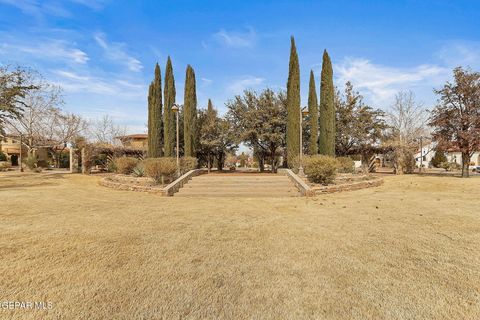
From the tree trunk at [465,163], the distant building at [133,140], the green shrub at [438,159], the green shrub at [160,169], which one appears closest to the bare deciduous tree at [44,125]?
the distant building at [133,140]

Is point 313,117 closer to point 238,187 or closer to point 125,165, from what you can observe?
point 238,187

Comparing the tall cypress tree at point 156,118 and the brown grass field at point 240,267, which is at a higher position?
the tall cypress tree at point 156,118

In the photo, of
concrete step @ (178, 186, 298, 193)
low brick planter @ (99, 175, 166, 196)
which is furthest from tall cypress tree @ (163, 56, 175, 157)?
concrete step @ (178, 186, 298, 193)

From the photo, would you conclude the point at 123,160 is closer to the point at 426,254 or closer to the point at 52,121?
the point at 426,254

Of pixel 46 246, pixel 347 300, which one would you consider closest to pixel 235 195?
pixel 46 246

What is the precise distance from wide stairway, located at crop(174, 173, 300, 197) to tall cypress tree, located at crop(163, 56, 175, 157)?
25.6 ft

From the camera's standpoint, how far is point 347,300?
256cm

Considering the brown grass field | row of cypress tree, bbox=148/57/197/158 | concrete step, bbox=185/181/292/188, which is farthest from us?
row of cypress tree, bbox=148/57/197/158

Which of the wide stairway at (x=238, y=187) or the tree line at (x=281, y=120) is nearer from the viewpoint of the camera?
the wide stairway at (x=238, y=187)

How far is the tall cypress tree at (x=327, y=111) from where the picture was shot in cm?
1941

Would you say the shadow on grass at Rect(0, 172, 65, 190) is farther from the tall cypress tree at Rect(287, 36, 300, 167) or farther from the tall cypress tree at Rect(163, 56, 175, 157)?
the tall cypress tree at Rect(287, 36, 300, 167)

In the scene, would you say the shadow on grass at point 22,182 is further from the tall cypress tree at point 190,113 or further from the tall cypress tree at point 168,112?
the tall cypress tree at point 190,113

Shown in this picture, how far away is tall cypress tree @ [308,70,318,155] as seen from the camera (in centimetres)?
1947

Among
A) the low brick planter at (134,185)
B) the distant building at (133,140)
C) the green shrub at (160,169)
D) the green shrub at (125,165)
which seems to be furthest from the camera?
the distant building at (133,140)
